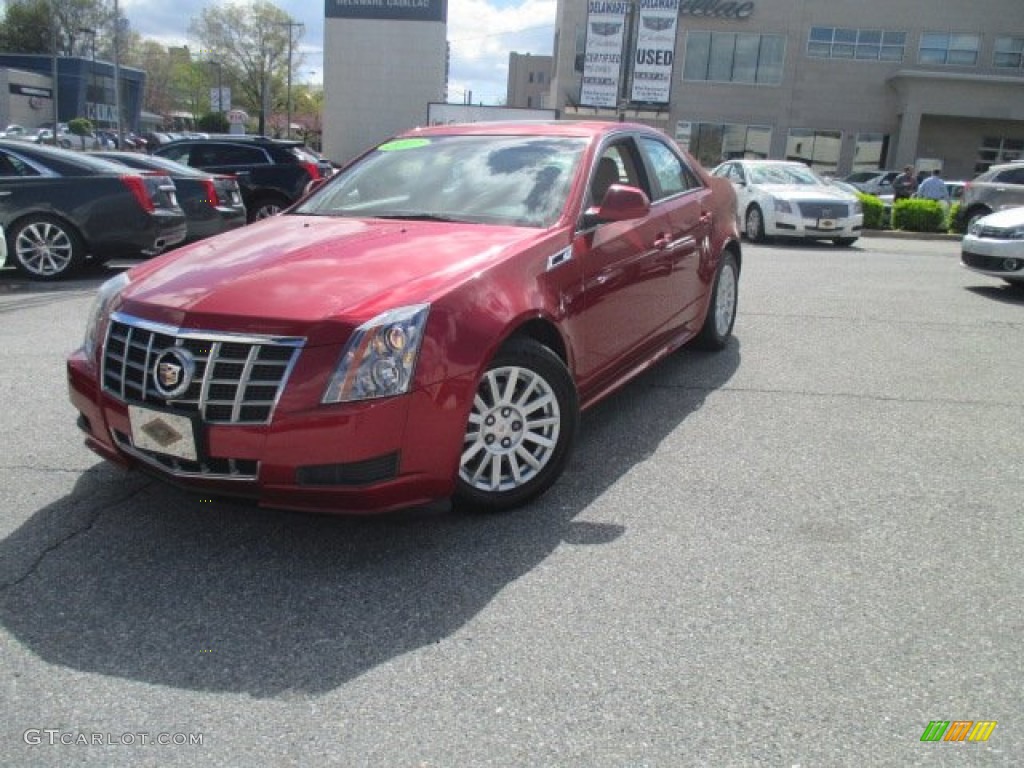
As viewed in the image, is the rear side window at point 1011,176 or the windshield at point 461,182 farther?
the rear side window at point 1011,176

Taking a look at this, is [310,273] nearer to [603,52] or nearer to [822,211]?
[822,211]

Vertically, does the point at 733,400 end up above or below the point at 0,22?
below

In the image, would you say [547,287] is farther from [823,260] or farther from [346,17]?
[346,17]

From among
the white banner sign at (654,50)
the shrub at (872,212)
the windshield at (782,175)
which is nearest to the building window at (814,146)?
the white banner sign at (654,50)

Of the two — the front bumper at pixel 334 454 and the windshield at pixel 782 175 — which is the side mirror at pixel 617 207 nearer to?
the front bumper at pixel 334 454

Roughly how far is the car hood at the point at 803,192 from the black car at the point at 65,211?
34.9ft

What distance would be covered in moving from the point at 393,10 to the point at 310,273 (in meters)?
43.9

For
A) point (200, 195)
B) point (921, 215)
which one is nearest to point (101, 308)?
point (200, 195)

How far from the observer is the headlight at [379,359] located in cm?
301

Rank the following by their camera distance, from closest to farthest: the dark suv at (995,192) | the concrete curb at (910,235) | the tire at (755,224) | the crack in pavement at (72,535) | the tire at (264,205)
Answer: the crack in pavement at (72,535) < the tire at (264,205) < the tire at (755,224) < the dark suv at (995,192) < the concrete curb at (910,235)

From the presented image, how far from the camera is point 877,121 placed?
41906 mm

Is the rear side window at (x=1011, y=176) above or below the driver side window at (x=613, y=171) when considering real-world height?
above

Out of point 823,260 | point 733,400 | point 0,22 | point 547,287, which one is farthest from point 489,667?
point 0,22

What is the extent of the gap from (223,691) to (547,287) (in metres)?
2.08
